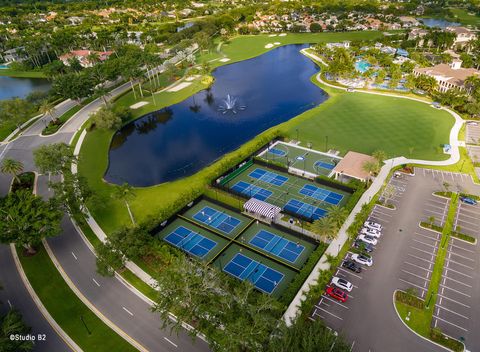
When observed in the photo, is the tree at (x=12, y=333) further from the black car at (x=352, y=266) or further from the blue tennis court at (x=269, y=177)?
→ the blue tennis court at (x=269, y=177)

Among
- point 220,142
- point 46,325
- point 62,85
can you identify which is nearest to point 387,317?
point 46,325

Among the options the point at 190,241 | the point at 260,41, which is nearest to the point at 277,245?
the point at 190,241

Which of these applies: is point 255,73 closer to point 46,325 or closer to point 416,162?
point 416,162

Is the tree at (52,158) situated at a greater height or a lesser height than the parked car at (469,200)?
greater

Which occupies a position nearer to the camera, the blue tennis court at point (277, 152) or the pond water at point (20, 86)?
the blue tennis court at point (277, 152)

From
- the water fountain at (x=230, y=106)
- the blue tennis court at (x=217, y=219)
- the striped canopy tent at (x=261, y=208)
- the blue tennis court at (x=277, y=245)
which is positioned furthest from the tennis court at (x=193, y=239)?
the water fountain at (x=230, y=106)

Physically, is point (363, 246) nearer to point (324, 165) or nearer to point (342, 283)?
point (342, 283)

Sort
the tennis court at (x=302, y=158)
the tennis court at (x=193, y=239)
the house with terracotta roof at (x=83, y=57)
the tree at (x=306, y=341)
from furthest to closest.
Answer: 1. the house with terracotta roof at (x=83, y=57)
2. the tennis court at (x=302, y=158)
3. the tennis court at (x=193, y=239)
4. the tree at (x=306, y=341)
